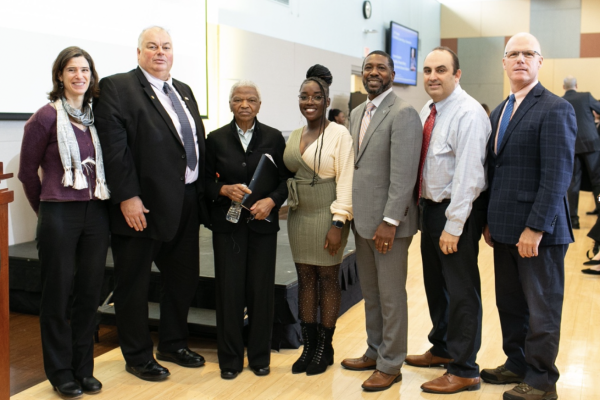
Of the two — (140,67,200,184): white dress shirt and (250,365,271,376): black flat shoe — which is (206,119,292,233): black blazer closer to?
(140,67,200,184): white dress shirt

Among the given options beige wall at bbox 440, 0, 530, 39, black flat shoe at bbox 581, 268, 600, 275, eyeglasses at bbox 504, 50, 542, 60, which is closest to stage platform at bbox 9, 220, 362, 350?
eyeglasses at bbox 504, 50, 542, 60

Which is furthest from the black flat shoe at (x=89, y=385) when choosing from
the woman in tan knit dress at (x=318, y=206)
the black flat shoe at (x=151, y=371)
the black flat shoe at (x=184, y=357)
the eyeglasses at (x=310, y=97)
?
the eyeglasses at (x=310, y=97)

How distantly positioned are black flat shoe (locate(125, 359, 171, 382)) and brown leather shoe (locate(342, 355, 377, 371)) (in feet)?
2.92

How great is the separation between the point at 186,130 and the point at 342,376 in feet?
4.64

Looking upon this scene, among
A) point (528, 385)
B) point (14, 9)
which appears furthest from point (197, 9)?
point (528, 385)

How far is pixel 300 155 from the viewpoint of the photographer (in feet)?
9.11

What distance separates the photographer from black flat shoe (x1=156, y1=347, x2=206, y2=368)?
305 cm

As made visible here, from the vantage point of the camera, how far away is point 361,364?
2971mm

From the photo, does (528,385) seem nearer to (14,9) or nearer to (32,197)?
(32,197)

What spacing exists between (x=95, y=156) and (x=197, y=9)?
3.63m

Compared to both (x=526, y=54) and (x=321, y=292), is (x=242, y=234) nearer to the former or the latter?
(x=321, y=292)

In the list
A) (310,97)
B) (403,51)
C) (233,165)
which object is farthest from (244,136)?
(403,51)

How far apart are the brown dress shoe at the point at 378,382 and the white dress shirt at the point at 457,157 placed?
0.76 metres

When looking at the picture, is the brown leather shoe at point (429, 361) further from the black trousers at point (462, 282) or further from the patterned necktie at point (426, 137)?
the patterned necktie at point (426, 137)
